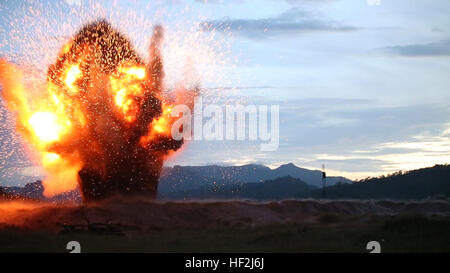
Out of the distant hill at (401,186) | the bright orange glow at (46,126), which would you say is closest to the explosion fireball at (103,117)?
the bright orange glow at (46,126)

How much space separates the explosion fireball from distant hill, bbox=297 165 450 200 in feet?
219

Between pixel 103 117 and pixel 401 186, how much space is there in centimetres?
8337

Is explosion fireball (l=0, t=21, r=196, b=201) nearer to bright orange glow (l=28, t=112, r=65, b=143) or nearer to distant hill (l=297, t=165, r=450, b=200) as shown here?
bright orange glow (l=28, t=112, r=65, b=143)

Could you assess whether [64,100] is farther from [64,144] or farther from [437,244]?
[437,244]

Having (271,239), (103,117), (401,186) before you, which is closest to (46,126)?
(103,117)

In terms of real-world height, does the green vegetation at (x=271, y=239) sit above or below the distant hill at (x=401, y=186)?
below

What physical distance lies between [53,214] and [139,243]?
1388 centimetres

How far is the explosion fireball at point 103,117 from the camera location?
164ft

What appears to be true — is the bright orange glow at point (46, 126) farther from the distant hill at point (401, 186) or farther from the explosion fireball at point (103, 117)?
the distant hill at point (401, 186)

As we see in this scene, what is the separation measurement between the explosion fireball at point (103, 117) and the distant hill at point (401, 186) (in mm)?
66691

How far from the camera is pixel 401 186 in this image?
403 feet
